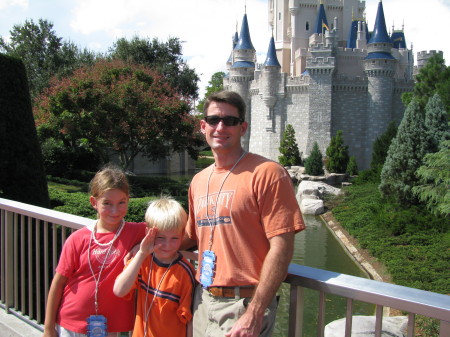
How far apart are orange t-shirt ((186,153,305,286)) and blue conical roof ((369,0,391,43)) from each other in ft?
100

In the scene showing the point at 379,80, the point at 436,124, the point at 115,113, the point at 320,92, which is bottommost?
the point at 436,124

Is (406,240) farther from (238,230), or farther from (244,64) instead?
(244,64)

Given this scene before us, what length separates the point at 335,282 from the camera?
163 cm

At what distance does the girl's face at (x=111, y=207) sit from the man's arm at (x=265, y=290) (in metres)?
0.91

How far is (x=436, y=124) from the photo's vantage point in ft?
46.2

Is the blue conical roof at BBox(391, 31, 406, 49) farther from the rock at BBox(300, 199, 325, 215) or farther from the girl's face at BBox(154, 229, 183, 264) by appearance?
the girl's face at BBox(154, 229, 183, 264)

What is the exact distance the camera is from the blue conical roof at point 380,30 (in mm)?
29078

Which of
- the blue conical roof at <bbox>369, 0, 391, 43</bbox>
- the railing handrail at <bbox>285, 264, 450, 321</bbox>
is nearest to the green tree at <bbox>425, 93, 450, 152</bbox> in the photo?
the railing handrail at <bbox>285, 264, 450, 321</bbox>

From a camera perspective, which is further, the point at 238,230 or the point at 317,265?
the point at 317,265

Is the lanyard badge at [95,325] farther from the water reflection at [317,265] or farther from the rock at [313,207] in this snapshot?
the rock at [313,207]

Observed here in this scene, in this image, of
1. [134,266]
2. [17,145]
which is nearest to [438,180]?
[17,145]

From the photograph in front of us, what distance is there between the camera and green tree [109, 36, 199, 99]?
26688 mm

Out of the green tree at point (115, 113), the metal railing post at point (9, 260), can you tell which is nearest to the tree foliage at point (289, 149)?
the green tree at point (115, 113)

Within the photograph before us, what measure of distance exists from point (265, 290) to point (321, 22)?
120ft
